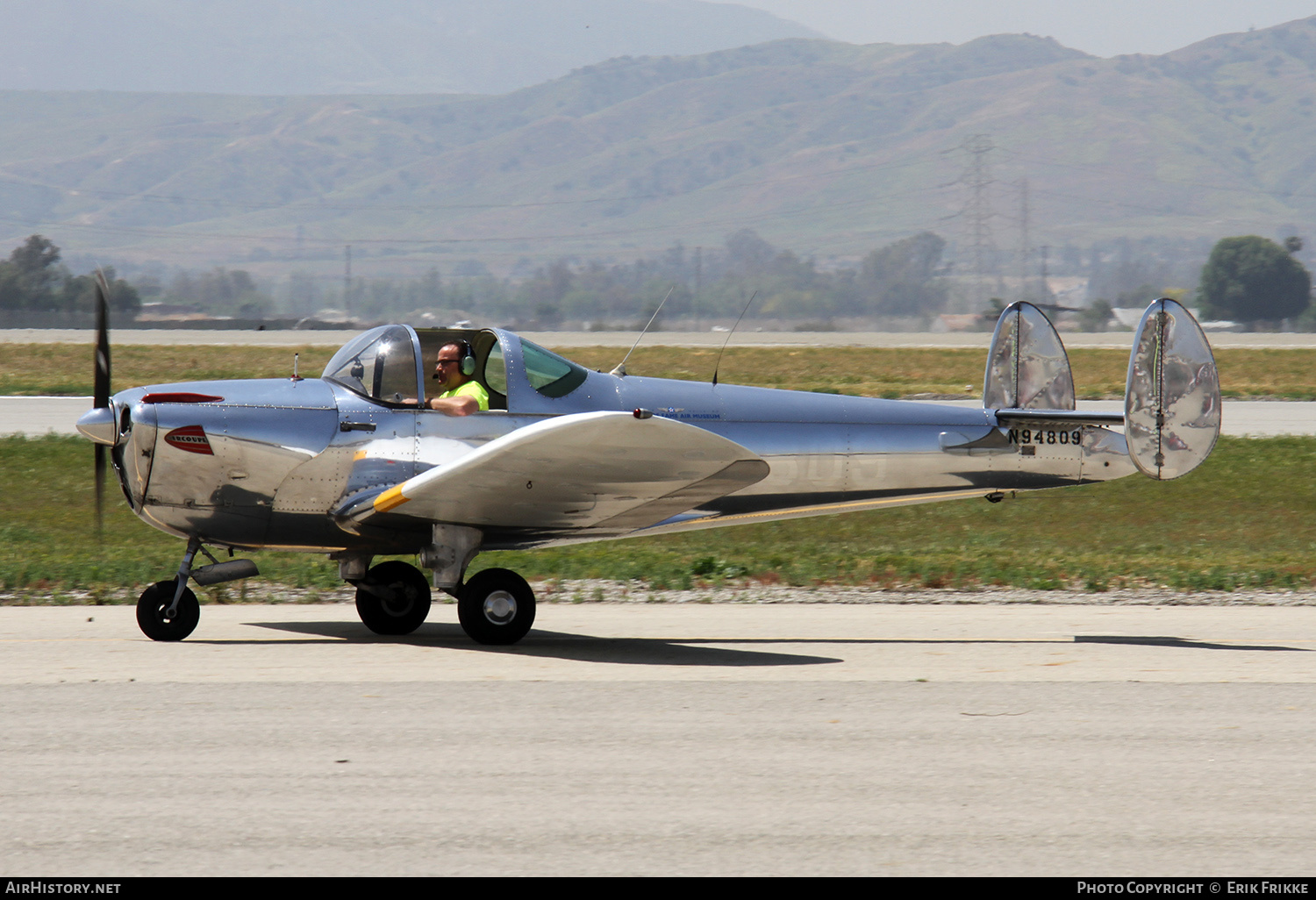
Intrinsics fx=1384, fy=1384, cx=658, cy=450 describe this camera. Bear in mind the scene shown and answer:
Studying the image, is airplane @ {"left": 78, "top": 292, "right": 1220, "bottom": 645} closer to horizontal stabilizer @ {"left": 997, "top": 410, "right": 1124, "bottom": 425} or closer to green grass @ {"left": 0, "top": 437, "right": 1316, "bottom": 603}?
horizontal stabilizer @ {"left": 997, "top": 410, "right": 1124, "bottom": 425}

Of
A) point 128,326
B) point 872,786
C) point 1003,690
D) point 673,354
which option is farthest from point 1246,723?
point 128,326

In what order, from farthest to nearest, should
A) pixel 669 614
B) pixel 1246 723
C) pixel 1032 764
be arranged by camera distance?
pixel 669 614 < pixel 1246 723 < pixel 1032 764

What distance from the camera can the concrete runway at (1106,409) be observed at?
83.4 ft

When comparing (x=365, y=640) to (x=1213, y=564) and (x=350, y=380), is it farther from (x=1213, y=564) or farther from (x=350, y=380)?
(x=1213, y=564)

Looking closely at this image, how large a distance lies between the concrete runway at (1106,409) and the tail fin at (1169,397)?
649 inches

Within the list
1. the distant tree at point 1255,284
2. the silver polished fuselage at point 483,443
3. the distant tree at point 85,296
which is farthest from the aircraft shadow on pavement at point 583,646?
the distant tree at point 1255,284

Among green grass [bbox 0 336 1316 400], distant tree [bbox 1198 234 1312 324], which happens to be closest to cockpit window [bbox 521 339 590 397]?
green grass [bbox 0 336 1316 400]

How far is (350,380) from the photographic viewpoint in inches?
379

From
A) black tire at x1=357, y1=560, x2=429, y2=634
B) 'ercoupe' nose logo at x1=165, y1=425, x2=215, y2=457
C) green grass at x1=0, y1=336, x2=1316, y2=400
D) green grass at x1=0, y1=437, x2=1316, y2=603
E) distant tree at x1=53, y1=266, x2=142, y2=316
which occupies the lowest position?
green grass at x1=0, y1=437, x2=1316, y2=603

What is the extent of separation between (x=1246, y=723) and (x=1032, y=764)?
1.62m

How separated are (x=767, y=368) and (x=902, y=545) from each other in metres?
28.6

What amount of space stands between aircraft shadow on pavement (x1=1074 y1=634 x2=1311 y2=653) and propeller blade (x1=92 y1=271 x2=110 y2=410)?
23.0 ft

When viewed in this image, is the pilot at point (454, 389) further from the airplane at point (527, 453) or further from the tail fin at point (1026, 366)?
the tail fin at point (1026, 366)

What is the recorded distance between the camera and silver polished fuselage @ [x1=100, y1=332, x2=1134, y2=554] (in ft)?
30.1
